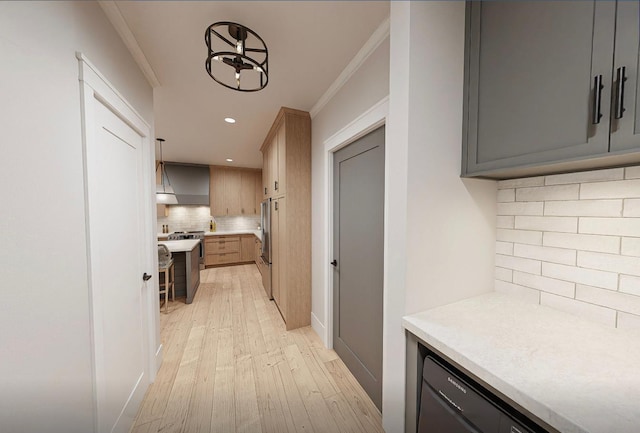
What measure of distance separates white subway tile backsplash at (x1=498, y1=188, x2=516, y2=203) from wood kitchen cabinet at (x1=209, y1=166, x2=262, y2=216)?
19.1ft

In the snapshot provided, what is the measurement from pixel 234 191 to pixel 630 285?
6.43m

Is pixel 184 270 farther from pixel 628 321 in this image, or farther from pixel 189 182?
pixel 628 321

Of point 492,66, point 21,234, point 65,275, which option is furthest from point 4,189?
point 492,66

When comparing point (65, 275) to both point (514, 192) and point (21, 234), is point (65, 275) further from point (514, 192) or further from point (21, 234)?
point (514, 192)

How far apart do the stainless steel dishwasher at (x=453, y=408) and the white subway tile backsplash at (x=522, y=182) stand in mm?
1026

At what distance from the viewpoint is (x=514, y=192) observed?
125cm

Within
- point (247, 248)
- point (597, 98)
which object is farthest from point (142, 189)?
point (247, 248)

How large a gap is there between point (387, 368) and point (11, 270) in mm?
1542

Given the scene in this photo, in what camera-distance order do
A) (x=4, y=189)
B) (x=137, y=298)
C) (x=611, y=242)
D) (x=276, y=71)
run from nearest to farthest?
(x=4, y=189) < (x=611, y=242) < (x=137, y=298) < (x=276, y=71)

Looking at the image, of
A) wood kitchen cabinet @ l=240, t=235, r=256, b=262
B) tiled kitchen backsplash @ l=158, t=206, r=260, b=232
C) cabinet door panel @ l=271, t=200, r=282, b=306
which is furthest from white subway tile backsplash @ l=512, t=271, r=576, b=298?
tiled kitchen backsplash @ l=158, t=206, r=260, b=232

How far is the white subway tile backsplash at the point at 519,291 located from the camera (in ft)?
3.87

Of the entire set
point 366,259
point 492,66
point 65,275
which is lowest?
point 366,259

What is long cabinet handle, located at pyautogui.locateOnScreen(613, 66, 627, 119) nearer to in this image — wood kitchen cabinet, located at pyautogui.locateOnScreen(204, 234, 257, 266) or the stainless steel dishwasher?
the stainless steel dishwasher

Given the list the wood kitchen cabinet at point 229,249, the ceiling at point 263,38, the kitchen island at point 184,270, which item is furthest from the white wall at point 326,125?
the wood kitchen cabinet at point 229,249
